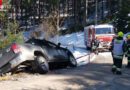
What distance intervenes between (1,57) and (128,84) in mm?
4413

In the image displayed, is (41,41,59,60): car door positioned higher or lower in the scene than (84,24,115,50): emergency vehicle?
higher

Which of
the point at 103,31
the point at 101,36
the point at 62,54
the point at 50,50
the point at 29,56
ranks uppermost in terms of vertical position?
the point at 29,56

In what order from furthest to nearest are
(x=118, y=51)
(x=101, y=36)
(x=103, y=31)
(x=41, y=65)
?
1. (x=103, y=31)
2. (x=101, y=36)
3. (x=118, y=51)
4. (x=41, y=65)

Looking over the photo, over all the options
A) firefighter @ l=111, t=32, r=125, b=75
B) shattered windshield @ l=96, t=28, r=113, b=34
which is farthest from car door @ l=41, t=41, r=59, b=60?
shattered windshield @ l=96, t=28, r=113, b=34

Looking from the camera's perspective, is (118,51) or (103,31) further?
(103,31)

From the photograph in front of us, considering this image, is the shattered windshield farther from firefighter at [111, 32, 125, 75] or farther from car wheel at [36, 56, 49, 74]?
car wheel at [36, 56, 49, 74]

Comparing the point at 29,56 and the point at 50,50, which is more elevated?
the point at 29,56

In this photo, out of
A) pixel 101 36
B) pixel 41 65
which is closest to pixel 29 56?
pixel 41 65

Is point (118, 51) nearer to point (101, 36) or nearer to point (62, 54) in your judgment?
point (62, 54)

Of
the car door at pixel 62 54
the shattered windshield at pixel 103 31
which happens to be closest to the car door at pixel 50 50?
the car door at pixel 62 54

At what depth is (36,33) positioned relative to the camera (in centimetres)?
2205

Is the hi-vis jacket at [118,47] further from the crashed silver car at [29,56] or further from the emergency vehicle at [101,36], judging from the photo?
the emergency vehicle at [101,36]

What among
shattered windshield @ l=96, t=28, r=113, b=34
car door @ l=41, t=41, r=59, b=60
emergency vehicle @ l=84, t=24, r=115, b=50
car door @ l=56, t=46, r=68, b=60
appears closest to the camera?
car door @ l=41, t=41, r=59, b=60

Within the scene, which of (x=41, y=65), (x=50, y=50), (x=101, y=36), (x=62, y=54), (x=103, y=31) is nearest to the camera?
(x=41, y=65)
